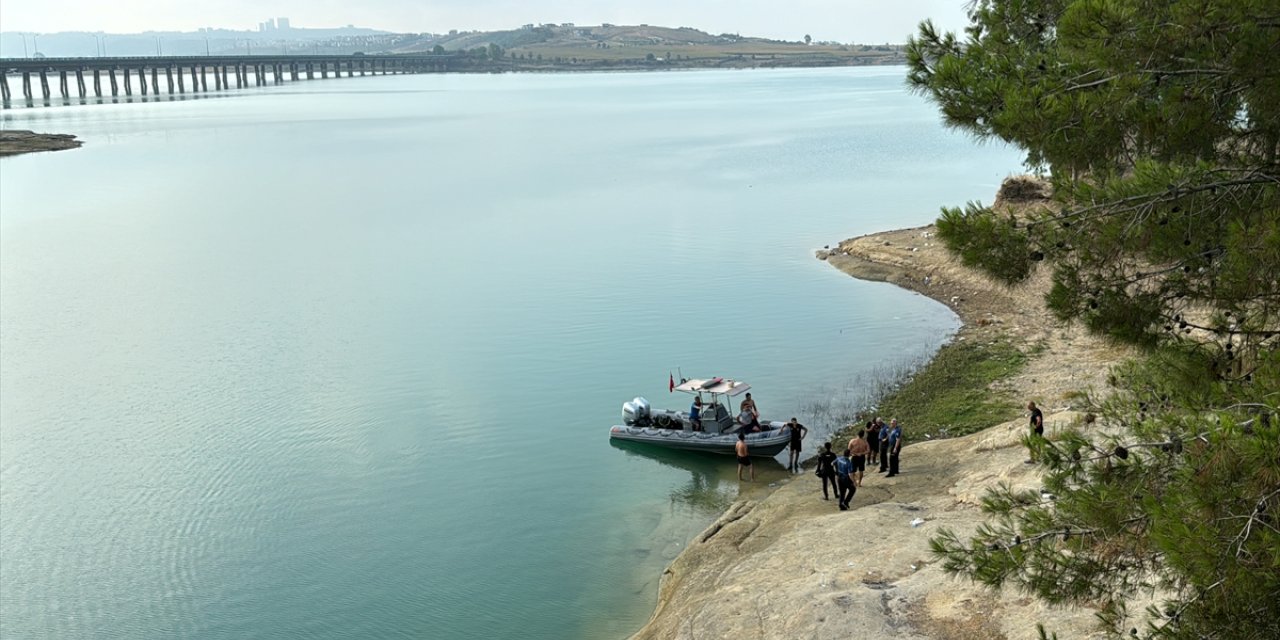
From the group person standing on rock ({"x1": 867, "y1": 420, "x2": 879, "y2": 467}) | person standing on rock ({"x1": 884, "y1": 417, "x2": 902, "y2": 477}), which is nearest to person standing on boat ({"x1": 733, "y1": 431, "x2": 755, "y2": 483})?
person standing on rock ({"x1": 867, "y1": 420, "x2": 879, "y2": 467})

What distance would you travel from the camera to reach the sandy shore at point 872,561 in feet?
48.6

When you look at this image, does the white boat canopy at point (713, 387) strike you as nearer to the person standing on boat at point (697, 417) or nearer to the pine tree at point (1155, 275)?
the person standing on boat at point (697, 417)

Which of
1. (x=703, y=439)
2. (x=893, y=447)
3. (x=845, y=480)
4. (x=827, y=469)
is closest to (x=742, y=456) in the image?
(x=703, y=439)

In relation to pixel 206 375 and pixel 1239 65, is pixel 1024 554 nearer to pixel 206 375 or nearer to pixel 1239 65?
pixel 1239 65

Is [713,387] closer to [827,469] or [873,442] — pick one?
[873,442]

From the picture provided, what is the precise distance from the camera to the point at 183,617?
20.6 metres

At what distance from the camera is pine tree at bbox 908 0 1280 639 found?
25.3 feet

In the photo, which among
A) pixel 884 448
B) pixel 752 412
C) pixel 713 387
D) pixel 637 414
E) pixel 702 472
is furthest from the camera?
pixel 637 414

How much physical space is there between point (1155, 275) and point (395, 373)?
1074 inches

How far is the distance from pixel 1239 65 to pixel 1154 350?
8.57 feet

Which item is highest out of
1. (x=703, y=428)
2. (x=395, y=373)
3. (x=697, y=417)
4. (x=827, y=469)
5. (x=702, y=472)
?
(x=827, y=469)

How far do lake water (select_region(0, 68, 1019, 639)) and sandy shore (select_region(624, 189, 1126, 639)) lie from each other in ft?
5.53

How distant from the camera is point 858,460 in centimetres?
2252

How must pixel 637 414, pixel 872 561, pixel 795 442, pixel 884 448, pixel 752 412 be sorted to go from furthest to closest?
pixel 637 414
pixel 752 412
pixel 795 442
pixel 884 448
pixel 872 561
